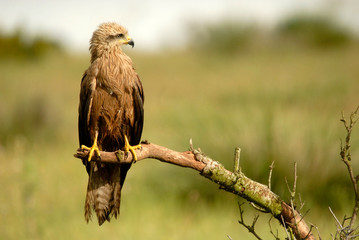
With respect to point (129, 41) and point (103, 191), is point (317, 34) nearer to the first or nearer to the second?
point (129, 41)

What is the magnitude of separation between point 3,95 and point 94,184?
9030mm

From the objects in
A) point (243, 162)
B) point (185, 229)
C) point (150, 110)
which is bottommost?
point (185, 229)

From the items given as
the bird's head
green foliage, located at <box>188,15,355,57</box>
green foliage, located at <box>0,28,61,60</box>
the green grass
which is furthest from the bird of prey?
green foliage, located at <box>188,15,355,57</box>

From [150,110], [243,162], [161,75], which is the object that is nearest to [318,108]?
[243,162]

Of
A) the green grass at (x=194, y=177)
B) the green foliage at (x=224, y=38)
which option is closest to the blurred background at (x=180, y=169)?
the green grass at (x=194, y=177)

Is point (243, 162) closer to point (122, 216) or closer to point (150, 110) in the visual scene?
point (122, 216)

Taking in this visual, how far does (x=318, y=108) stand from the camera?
7.17 m

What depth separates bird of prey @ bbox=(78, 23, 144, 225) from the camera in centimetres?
344

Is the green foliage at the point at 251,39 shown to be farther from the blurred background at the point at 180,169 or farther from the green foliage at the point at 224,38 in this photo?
the blurred background at the point at 180,169

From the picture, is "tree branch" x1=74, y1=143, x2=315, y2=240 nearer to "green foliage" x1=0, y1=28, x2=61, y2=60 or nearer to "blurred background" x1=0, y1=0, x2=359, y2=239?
"blurred background" x1=0, y1=0, x2=359, y2=239

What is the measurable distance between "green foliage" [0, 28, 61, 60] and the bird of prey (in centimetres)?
1067

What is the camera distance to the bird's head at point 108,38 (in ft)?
11.6

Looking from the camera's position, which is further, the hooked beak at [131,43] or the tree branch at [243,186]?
the hooked beak at [131,43]

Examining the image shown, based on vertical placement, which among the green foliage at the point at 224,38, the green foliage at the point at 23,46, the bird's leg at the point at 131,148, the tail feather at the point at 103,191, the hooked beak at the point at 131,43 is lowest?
the tail feather at the point at 103,191
